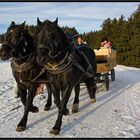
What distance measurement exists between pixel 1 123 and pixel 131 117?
2.96 meters

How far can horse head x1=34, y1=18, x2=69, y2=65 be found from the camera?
694 centimetres

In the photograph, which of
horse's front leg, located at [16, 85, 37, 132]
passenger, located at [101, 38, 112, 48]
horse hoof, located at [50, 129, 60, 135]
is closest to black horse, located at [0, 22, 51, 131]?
horse's front leg, located at [16, 85, 37, 132]

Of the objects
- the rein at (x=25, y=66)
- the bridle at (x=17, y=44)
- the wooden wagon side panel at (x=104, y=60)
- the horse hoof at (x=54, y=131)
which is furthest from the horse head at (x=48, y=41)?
the wooden wagon side panel at (x=104, y=60)

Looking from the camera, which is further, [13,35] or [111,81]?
[111,81]

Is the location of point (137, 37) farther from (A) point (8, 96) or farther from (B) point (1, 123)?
(B) point (1, 123)

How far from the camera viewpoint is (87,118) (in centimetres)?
860

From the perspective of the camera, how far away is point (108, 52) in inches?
547

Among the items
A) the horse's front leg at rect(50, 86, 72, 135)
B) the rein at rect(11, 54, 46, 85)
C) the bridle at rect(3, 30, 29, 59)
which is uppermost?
the bridle at rect(3, 30, 29, 59)

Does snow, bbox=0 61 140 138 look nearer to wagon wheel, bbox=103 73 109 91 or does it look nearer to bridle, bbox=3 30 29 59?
wagon wheel, bbox=103 73 109 91

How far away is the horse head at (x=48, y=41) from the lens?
6941 millimetres

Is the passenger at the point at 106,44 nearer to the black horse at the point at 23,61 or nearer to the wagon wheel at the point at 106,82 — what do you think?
the wagon wheel at the point at 106,82

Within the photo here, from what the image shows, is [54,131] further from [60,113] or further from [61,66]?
[61,66]

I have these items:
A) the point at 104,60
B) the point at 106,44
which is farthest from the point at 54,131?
the point at 106,44

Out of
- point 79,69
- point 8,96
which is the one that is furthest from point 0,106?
point 79,69
